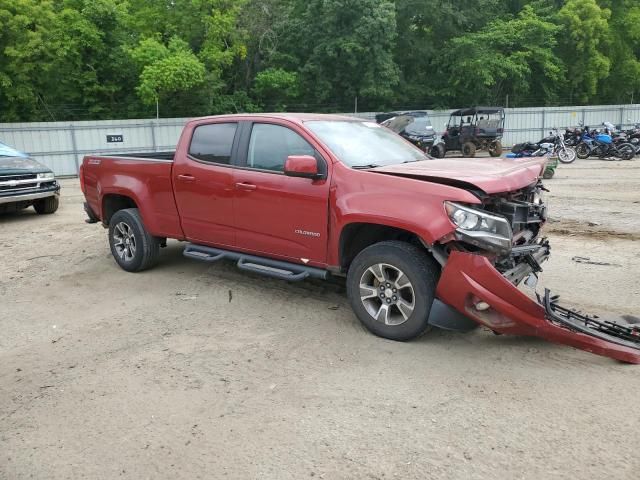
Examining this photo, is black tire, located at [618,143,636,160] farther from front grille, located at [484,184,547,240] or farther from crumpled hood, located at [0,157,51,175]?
crumpled hood, located at [0,157,51,175]

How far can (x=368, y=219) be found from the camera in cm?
481

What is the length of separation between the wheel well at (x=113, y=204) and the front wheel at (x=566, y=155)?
16.1m

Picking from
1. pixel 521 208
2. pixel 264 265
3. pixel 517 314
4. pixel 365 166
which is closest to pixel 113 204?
pixel 264 265

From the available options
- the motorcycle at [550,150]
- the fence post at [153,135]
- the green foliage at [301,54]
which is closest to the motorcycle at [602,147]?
the motorcycle at [550,150]

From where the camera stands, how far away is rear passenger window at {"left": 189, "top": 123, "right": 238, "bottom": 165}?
20.1ft

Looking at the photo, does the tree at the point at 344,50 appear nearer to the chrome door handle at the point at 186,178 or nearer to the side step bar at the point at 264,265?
the chrome door handle at the point at 186,178

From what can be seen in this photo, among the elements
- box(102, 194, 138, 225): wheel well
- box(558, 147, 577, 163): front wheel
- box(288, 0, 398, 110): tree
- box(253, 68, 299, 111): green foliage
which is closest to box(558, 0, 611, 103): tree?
box(288, 0, 398, 110): tree

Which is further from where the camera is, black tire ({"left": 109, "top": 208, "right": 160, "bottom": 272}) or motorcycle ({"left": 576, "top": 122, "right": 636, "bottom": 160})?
motorcycle ({"left": 576, "top": 122, "right": 636, "bottom": 160})

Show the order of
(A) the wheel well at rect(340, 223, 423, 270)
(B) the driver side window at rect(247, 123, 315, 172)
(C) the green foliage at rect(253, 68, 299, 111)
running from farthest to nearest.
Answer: (C) the green foliage at rect(253, 68, 299, 111)
(B) the driver side window at rect(247, 123, 315, 172)
(A) the wheel well at rect(340, 223, 423, 270)

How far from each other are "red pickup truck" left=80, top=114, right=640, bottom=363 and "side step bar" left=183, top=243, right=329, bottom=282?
0.6 inches

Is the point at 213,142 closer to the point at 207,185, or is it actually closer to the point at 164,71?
the point at 207,185

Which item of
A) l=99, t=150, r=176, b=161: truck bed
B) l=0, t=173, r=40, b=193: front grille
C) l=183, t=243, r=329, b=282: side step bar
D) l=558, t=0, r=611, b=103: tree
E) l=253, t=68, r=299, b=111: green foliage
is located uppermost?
l=558, t=0, r=611, b=103: tree

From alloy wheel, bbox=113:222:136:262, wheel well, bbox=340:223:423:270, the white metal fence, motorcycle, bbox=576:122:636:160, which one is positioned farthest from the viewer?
the white metal fence

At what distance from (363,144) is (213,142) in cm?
165
